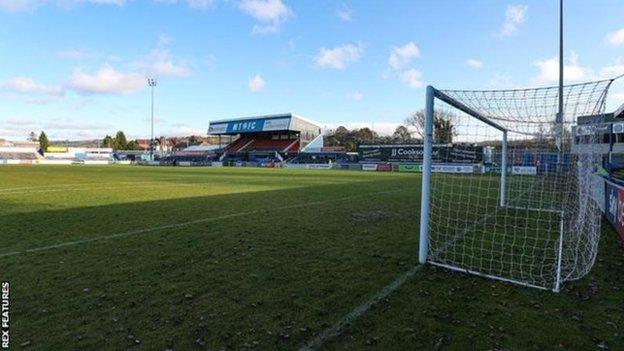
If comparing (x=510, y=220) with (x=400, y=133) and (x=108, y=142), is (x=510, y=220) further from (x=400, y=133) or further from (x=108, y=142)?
(x=108, y=142)

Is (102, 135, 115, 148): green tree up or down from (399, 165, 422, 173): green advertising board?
up

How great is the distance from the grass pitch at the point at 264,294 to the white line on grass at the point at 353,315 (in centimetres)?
6

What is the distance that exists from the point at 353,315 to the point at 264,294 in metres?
1.04

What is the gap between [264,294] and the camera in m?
4.33

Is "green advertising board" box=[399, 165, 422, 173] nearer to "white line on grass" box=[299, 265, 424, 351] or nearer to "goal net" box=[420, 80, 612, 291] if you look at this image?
"goal net" box=[420, 80, 612, 291]

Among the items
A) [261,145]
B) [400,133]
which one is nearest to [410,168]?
[261,145]

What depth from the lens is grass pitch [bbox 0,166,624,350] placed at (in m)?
3.35

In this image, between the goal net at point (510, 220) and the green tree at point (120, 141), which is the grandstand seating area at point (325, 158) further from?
the green tree at point (120, 141)

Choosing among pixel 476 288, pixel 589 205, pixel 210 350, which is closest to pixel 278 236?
pixel 476 288

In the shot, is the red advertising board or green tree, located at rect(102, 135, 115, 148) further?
green tree, located at rect(102, 135, 115, 148)

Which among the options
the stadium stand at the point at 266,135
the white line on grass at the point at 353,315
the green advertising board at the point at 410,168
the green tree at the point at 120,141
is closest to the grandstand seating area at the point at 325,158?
the stadium stand at the point at 266,135

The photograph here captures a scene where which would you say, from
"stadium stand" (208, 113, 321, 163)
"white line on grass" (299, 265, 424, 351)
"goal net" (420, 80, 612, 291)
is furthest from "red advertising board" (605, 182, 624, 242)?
"stadium stand" (208, 113, 321, 163)

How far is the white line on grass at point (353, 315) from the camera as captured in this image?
10.7 feet

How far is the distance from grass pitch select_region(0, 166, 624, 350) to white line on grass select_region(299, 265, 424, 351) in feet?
0.19
